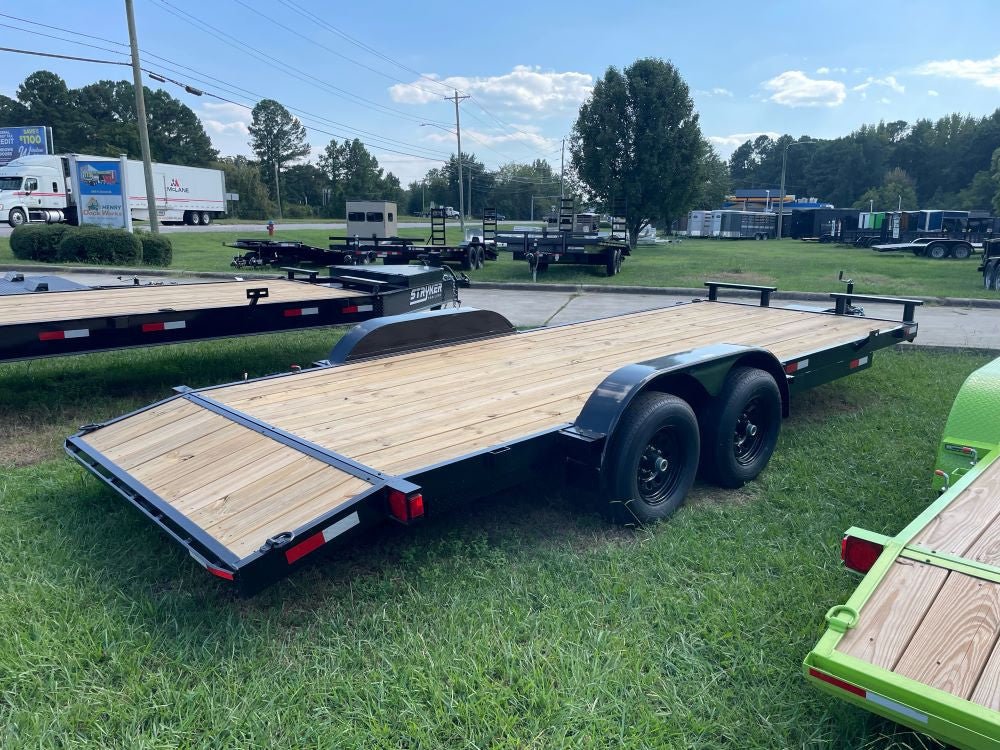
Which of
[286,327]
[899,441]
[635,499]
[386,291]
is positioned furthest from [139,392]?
[899,441]

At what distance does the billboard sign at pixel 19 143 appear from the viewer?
5047 cm

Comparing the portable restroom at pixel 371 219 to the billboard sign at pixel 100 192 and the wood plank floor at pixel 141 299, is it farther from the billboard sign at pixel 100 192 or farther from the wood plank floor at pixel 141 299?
the wood plank floor at pixel 141 299

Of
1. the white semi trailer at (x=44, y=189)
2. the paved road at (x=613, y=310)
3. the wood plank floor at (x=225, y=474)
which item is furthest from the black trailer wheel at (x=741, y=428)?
the white semi trailer at (x=44, y=189)

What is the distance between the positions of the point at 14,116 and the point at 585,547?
93.6 metres

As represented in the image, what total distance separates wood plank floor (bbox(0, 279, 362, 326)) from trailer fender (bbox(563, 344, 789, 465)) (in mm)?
3671

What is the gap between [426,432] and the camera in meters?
3.38

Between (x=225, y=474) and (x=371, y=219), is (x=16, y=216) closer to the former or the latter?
(x=371, y=219)

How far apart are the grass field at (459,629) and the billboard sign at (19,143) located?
57.9 meters

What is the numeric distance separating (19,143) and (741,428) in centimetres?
6156

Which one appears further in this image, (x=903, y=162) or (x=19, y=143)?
(x=903, y=162)

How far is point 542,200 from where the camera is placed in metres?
→ 92.9

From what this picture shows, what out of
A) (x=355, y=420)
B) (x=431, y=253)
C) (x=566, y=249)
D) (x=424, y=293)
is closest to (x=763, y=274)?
(x=566, y=249)

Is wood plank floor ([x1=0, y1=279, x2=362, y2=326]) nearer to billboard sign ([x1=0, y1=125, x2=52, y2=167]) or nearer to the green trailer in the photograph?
the green trailer

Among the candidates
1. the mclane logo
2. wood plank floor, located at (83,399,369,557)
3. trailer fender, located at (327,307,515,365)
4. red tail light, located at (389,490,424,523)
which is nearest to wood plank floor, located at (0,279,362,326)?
the mclane logo
